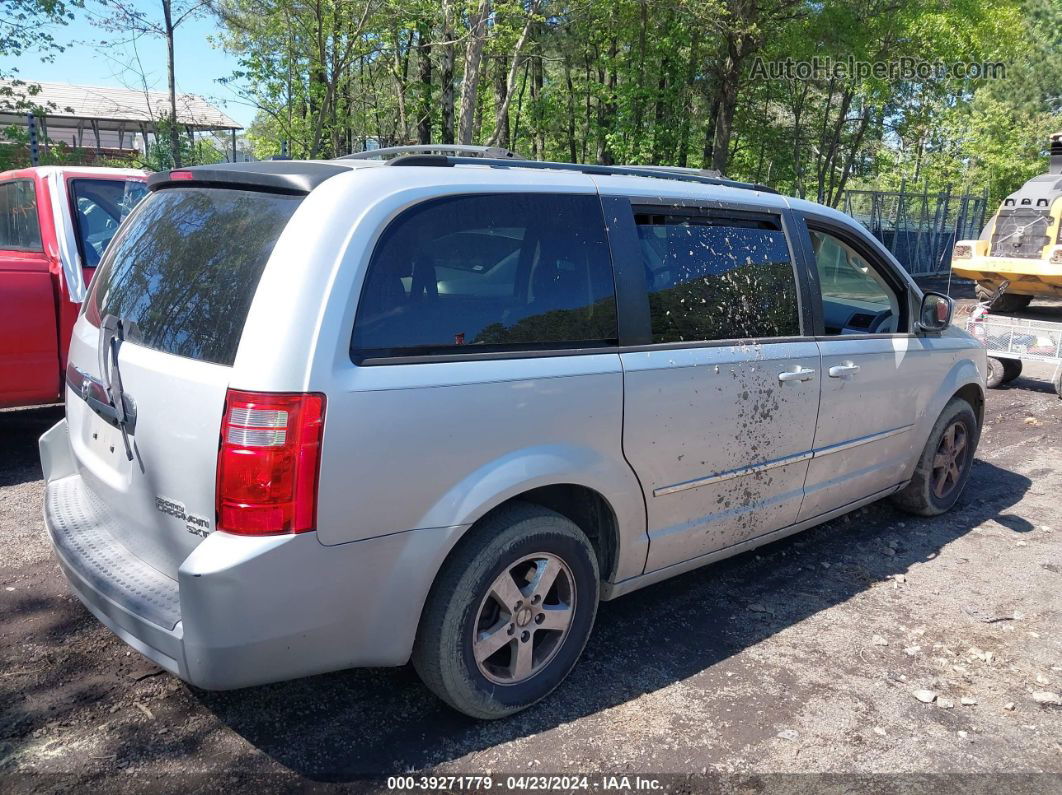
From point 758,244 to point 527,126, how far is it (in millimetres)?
17819

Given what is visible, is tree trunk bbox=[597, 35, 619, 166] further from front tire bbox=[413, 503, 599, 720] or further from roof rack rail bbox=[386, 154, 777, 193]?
front tire bbox=[413, 503, 599, 720]

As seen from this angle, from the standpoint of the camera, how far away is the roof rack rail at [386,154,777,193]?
295 cm

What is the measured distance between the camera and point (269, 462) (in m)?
2.36

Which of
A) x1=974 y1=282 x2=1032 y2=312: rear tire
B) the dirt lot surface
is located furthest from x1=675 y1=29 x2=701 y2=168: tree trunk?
the dirt lot surface

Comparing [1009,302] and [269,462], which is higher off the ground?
[269,462]

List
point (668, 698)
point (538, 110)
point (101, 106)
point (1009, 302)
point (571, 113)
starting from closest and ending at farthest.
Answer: point (668, 698), point (1009, 302), point (538, 110), point (571, 113), point (101, 106)

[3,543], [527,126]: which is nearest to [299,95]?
[527,126]

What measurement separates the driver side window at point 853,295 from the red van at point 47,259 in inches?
175

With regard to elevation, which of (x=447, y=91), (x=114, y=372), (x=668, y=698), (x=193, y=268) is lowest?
(x=668, y=698)

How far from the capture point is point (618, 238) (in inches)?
128

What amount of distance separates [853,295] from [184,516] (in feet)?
12.6

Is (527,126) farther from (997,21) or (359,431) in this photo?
(359,431)

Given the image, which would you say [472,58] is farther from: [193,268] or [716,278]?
[193,268]
